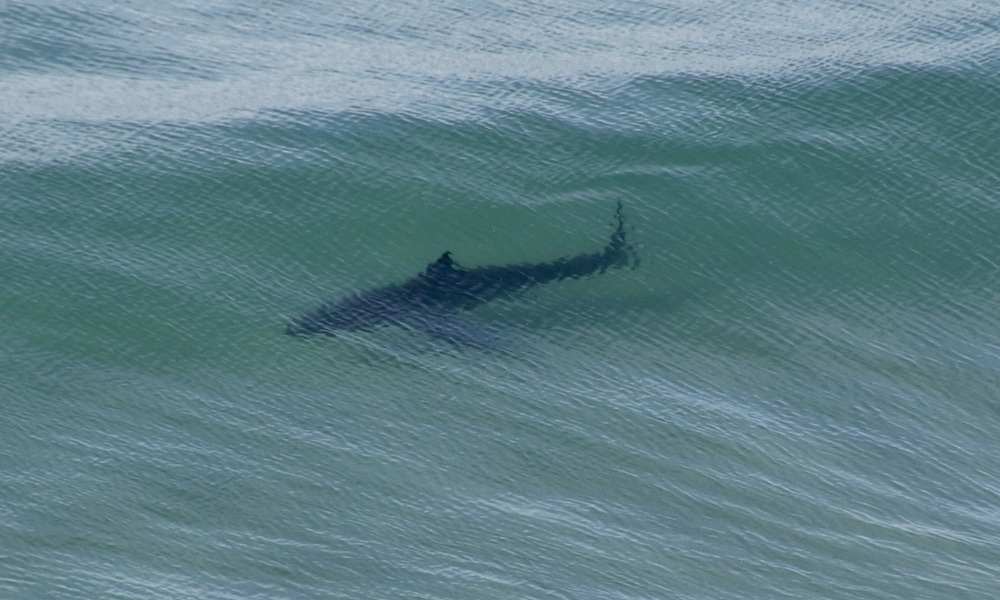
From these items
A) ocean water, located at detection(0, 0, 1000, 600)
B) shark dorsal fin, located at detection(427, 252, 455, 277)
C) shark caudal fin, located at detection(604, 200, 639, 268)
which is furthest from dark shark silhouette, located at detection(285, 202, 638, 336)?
ocean water, located at detection(0, 0, 1000, 600)

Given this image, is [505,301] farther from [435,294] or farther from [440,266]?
[440,266]

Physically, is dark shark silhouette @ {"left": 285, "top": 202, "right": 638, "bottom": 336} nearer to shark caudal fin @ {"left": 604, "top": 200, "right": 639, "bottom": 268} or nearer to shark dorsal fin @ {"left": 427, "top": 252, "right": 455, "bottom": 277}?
shark dorsal fin @ {"left": 427, "top": 252, "right": 455, "bottom": 277}

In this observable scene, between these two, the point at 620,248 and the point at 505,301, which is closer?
the point at 505,301

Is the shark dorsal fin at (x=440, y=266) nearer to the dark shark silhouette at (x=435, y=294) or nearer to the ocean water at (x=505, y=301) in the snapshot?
the dark shark silhouette at (x=435, y=294)

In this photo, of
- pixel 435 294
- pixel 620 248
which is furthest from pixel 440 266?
pixel 620 248

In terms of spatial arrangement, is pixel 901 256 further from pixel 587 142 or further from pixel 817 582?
pixel 817 582

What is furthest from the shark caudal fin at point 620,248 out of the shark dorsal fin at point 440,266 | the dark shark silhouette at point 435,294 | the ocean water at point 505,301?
the shark dorsal fin at point 440,266

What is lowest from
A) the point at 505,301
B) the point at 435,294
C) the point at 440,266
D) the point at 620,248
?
the point at 435,294
